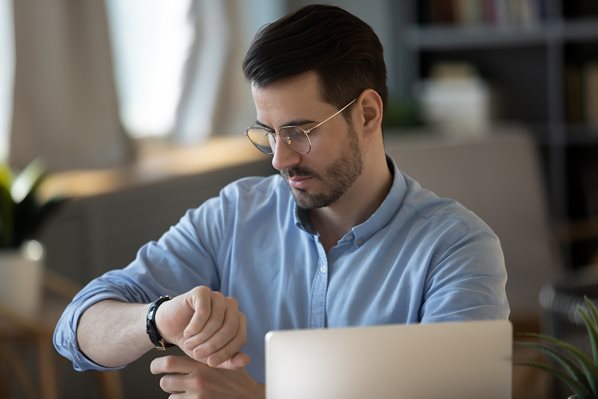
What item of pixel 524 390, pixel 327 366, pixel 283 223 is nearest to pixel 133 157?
pixel 524 390

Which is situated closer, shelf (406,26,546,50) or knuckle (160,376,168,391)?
knuckle (160,376,168,391)

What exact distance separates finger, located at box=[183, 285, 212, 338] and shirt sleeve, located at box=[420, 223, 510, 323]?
0.34m

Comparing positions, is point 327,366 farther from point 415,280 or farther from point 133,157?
point 133,157

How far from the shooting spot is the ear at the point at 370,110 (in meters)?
1.73

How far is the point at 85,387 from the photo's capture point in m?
3.81

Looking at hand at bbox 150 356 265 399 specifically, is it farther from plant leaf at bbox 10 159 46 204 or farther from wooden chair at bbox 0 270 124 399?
plant leaf at bbox 10 159 46 204

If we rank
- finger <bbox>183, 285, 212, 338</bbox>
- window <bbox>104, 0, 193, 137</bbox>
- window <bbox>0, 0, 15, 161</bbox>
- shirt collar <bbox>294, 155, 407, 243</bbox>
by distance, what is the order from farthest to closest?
window <bbox>104, 0, 193, 137</bbox>
window <bbox>0, 0, 15, 161</bbox>
shirt collar <bbox>294, 155, 407, 243</bbox>
finger <bbox>183, 285, 212, 338</bbox>

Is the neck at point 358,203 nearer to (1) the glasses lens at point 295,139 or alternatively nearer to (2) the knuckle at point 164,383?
(1) the glasses lens at point 295,139

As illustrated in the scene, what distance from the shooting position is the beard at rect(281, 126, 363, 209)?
1727 millimetres

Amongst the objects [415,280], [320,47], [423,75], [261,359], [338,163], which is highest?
[320,47]

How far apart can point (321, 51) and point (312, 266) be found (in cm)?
36

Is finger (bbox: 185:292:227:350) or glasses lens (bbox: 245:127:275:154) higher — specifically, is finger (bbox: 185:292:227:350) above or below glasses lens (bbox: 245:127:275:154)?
below

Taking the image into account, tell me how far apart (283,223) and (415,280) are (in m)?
0.27

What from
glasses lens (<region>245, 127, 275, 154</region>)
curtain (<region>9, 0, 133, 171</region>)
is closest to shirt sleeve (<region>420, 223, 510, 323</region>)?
glasses lens (<region>245, 127, 275, 154</region>)
